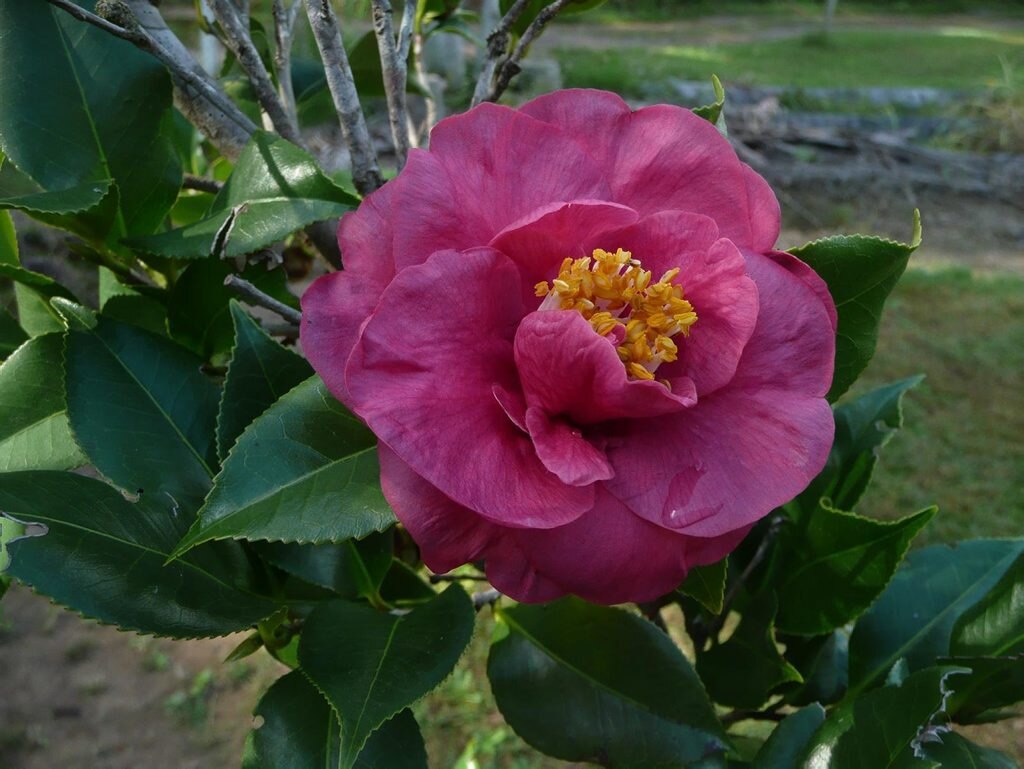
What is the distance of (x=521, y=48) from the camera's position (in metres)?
0.77

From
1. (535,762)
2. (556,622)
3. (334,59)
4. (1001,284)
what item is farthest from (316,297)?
(1001,284)

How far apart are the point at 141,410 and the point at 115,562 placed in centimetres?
→ 13

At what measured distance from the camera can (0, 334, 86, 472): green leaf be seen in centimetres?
72

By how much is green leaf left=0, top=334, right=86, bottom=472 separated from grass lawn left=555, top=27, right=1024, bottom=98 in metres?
6.17

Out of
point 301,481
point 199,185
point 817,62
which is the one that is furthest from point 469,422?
point 817,62

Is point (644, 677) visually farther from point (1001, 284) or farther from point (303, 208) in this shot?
point (1001, 284)

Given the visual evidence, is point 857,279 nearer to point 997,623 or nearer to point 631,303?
point 631,303

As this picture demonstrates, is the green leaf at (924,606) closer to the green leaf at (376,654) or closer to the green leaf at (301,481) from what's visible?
the green leaf at (376,654)

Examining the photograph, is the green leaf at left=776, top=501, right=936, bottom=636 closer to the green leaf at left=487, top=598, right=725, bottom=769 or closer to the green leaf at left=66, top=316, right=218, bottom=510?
the green leaf at left=487, top=598, right=725, bottom=769

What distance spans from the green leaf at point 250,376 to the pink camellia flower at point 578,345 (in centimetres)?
12

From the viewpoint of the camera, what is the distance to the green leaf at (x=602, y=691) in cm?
71

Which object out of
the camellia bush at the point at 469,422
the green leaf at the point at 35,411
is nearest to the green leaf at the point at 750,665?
the camellia bush at the point at 469,422

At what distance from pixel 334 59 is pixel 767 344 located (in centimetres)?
41

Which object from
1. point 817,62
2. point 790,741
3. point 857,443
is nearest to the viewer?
point 790,741
